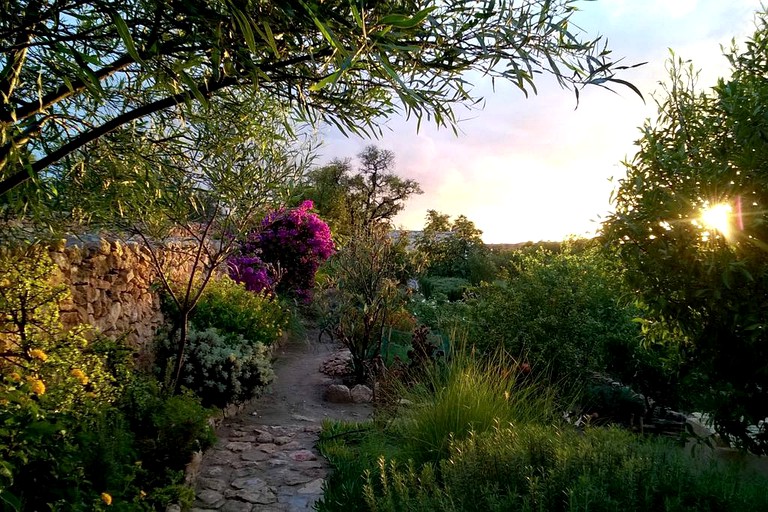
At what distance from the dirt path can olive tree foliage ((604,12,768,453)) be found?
3.05 meters

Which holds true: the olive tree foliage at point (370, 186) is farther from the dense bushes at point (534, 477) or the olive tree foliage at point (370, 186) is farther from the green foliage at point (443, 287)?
the dense bushes at point (534, 477)

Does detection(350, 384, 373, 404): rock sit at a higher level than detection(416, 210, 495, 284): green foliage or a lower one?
lower

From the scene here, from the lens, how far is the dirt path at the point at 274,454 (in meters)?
4.51

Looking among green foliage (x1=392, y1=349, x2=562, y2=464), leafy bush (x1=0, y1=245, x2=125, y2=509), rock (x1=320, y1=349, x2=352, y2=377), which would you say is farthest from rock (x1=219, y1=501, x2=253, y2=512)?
rock (x1=320, y1=349, x2=352, y2=377)

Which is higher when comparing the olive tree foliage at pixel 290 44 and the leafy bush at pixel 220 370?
the olive tree foliage at pixel 290 44

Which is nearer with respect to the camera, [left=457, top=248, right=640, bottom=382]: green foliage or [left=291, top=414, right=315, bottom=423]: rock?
[left=291, top=414, right=315, bottom=423]: rock

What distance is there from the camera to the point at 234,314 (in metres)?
8.04

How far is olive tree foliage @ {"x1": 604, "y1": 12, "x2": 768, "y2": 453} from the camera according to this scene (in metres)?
3.24

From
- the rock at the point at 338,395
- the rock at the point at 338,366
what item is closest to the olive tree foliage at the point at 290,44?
the rock at the point at 338,395

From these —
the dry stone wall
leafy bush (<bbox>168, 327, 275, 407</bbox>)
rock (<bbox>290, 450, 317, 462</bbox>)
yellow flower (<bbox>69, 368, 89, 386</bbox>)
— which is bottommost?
rock (<bbox>290, 450, 317, 462</bbox>)

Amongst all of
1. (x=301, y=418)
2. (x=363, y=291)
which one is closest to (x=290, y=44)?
(x=301, y=418)

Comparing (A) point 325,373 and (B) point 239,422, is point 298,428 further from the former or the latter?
(A) point 325,373

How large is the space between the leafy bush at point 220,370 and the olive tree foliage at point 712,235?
183 inches

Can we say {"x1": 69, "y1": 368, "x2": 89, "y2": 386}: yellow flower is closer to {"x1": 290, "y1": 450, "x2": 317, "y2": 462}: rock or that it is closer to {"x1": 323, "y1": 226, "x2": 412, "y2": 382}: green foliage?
{"x1": 290, "y1": 450, "x2": 317, "y2": 462}: rock
